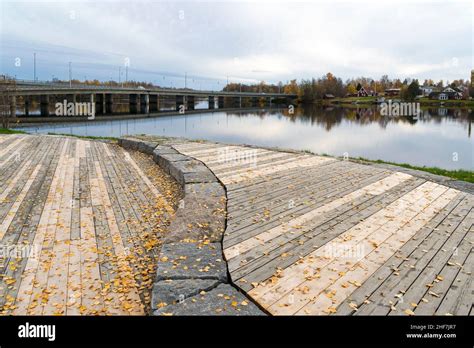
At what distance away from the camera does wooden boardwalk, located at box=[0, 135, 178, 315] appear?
4.52 m

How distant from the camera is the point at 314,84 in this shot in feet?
406

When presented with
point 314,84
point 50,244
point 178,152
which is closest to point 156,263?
point 50,244

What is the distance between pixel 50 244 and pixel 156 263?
2.06 metres

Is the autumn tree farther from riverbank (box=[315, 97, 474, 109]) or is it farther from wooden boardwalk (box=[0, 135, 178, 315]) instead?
riverbank (box=[315, 97, 474, 109])

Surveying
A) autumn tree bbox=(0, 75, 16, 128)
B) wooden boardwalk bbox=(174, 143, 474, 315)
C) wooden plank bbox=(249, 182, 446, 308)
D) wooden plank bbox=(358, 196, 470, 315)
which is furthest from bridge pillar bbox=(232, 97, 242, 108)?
wooden plank bbox=(358, 196, 470, 315)

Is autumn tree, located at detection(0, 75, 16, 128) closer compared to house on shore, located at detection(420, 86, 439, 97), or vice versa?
autumn tree, located at detection(0, 75, 16, 128)

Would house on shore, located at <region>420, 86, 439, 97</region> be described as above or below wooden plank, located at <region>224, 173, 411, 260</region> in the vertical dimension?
above

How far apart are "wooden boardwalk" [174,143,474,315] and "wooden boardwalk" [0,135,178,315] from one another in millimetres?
1489

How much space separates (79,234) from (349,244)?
481cm

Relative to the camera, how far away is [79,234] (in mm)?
6504

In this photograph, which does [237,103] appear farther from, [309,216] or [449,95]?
[309,216]
